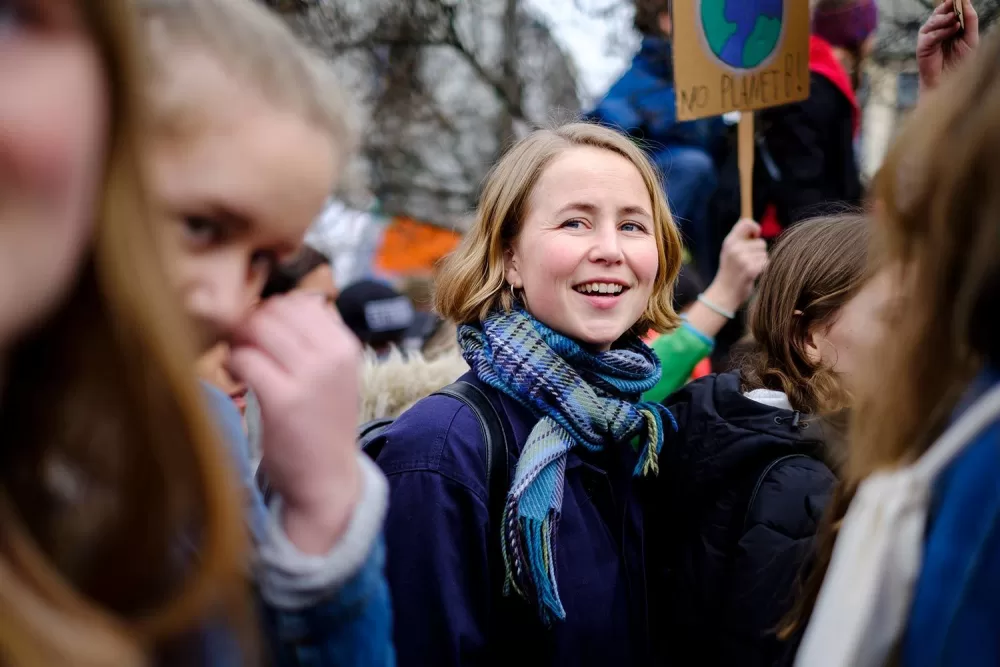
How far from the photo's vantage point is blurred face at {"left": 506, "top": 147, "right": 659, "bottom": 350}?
2.06 metres

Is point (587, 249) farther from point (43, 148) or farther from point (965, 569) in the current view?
point (43, 148)

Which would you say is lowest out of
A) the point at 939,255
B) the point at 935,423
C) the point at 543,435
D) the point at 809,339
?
the point at 543,435

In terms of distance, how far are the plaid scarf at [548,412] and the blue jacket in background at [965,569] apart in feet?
2.93

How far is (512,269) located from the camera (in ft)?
7.29

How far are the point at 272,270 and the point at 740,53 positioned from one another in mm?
2390

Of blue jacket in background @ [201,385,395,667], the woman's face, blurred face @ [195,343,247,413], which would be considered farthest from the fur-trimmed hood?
the woman's face

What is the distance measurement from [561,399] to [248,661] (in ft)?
3.76

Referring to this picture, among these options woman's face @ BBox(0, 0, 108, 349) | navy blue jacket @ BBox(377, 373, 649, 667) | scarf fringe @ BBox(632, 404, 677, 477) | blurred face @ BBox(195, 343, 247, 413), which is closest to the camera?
woman's face @ BBox(0, 0, 108, 349)

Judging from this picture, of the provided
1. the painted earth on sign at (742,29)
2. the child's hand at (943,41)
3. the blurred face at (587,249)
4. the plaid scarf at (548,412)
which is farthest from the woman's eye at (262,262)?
the painted earth on sign at (742,29)

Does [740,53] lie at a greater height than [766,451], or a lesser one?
greater

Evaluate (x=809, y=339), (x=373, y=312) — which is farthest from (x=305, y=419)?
(x=373, y=312)

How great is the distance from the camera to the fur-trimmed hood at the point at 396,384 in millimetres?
2900

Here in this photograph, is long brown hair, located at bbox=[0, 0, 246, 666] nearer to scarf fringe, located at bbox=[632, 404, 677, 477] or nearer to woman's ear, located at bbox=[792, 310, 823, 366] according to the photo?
scarf fringe, located at bbox=[632, 404, 677, 477]

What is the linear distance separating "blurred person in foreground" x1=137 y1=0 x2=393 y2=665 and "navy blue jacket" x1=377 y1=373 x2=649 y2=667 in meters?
0.73
